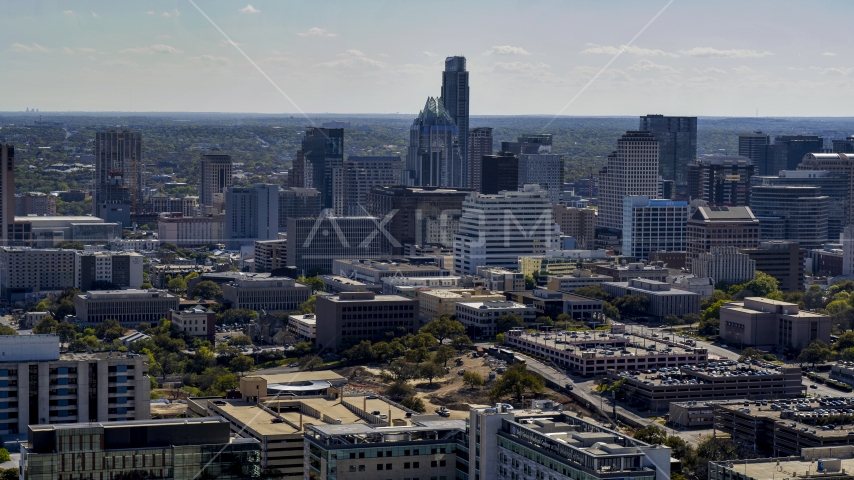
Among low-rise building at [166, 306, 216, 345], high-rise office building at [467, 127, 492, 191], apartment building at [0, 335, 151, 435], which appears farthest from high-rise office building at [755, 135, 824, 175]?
apartment building at [0, 335, 151, 435]

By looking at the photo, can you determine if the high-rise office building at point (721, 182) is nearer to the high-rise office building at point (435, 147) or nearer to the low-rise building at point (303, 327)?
the high-rise office building at point (435, 147)

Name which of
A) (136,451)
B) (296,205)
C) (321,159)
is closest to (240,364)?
(136,451)

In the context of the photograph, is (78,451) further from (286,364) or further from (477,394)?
(286,364)

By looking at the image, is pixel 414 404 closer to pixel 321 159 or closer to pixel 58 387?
pixel 58 387

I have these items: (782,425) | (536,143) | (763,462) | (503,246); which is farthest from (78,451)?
(536,143)

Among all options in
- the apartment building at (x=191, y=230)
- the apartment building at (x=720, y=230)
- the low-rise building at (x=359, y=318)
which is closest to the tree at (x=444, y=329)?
the low-rise building at (x=359, y=318)
